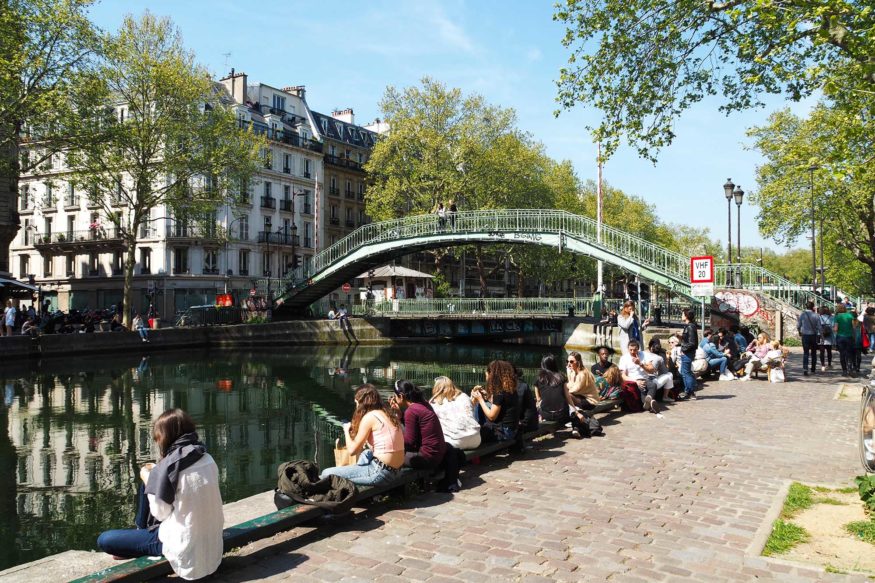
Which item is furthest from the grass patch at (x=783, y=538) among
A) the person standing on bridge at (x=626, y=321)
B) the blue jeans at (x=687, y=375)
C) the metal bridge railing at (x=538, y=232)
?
the metal bridge railing at (x=538, y=232)

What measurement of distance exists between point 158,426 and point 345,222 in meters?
59.9

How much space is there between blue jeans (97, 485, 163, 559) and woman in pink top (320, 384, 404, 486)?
1.66m

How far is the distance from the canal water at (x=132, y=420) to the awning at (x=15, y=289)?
412 cm

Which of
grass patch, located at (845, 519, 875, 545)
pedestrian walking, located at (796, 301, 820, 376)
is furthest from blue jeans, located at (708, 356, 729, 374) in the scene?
grass patch, located at (845, 519, 875, 545)

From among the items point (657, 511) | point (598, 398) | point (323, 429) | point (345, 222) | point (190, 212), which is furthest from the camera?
point (345, 222)

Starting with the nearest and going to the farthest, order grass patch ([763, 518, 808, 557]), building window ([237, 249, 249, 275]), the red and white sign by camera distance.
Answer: grass patch ([763, 518, 808, 557])
the red and white sign
building window ([237, 249, 249, 275])

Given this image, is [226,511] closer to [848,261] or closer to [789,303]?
[789,303]

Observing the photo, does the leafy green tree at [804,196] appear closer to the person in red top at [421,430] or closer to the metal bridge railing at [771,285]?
the metal bridge railing at [771,285]

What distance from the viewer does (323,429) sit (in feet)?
46.9

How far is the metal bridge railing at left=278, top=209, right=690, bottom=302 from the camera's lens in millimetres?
26641

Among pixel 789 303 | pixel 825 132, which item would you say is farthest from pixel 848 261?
pixel 789 303

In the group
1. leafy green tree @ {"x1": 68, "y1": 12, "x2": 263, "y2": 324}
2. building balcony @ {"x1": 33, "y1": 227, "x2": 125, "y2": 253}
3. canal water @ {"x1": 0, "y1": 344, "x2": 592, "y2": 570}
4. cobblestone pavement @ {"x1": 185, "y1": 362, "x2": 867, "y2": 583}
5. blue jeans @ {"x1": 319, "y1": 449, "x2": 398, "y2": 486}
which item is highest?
leafy green tree @ {"x1": 68, "y1": 12, "x2": 263, "y2": 324}

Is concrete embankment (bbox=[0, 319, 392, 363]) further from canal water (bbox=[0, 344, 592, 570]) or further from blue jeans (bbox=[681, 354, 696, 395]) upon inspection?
blue jeans (bbox=[681, 354, 696, 395])

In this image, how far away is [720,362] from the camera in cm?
1697
